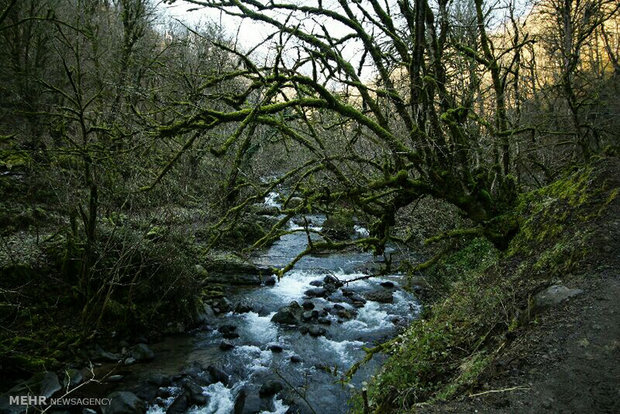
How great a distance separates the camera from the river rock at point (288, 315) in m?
9.50

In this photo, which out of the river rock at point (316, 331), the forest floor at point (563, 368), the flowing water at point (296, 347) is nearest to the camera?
the forest floor at point (563, 368)

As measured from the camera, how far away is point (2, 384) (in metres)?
6.03

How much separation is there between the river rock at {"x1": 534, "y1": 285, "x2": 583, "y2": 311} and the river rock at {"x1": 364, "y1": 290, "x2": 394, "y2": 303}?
23.9 feet

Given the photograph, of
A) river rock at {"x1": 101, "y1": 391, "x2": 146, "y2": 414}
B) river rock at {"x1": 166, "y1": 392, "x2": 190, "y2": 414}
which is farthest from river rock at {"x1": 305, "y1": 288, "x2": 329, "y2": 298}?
river rock at {"x1": 101, "y1": 391, "x2": 146, "y2": 414}

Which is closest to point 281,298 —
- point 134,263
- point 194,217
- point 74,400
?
point 194,217

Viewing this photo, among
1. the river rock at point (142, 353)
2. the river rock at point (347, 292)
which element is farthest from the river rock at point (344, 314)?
the river rock at point (142, 353)

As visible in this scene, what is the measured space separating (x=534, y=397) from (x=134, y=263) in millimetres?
7990

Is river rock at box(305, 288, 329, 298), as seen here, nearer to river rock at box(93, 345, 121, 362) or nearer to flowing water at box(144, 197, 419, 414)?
flowing water at box(144, 197, 419, 414)

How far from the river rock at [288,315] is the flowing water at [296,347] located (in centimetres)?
19

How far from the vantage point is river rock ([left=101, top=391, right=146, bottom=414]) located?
18.6 feet

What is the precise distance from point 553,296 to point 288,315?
6977 millimetres

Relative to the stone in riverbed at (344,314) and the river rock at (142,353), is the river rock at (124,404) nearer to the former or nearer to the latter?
the river rock at (142,353)

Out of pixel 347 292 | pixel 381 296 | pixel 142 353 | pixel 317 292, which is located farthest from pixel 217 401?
pixel 381 296

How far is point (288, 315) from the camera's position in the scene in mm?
9570
